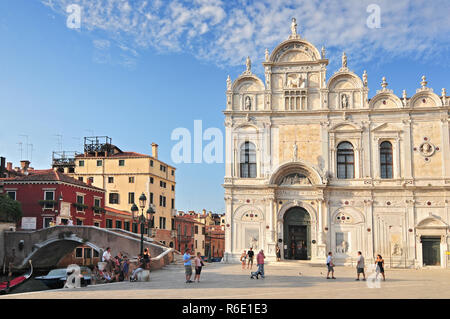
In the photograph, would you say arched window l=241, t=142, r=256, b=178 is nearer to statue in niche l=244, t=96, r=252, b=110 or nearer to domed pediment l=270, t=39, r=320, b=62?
statue in niche l=244, t=96, r=252, b=110

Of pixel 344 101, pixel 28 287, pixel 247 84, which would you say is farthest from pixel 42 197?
pixel 344 101

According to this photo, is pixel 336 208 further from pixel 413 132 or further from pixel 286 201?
pixel 413 132

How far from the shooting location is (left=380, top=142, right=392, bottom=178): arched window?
34.0 meters

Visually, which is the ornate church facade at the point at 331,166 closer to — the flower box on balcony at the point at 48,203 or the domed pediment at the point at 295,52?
the domed pediment at the point at 295,52

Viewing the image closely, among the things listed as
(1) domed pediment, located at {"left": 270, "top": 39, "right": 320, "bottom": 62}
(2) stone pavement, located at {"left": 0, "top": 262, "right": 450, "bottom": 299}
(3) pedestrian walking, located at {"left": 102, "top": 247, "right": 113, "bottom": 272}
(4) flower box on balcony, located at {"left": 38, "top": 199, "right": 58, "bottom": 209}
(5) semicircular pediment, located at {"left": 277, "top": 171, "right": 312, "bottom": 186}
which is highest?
(1) domed pediment, located at {"left": 270, "top": 39, "right": 320, "bottom": 62}

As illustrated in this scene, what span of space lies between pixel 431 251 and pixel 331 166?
29.1 ft

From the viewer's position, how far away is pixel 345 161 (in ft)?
113

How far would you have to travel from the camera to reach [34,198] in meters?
39.8

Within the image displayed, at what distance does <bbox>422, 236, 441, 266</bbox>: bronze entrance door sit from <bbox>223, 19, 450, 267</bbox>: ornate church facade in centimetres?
6

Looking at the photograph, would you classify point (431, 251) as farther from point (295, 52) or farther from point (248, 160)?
point (295, 52)

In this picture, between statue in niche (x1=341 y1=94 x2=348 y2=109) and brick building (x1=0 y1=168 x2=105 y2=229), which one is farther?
brick building (x1=0 y1=168 x2=105 y2=229)

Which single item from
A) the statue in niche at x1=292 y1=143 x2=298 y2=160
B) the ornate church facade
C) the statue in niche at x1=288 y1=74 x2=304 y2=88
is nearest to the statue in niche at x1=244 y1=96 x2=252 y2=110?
the ornate church facade

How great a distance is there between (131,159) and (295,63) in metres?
24.5

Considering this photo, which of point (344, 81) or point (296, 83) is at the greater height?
point (344, 81)
